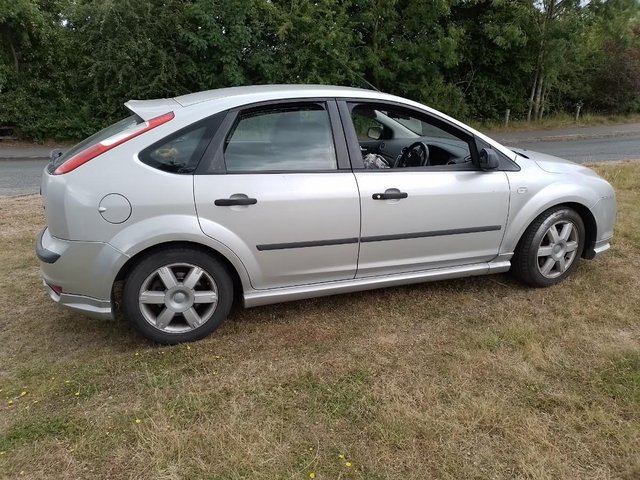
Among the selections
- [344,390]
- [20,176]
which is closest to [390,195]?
[344,390]

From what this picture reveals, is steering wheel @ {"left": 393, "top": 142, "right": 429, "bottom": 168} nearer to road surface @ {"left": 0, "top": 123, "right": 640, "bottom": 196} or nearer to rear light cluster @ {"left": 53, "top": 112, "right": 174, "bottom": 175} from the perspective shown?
rear light cluster @ {"left": 53, "top": 112, "right": 174, "bottom": 175}

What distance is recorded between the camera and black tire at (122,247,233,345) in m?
3.14

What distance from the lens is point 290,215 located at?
330cm

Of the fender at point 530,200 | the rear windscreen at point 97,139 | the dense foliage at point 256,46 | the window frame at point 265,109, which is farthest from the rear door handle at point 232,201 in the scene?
the dense foliage at point 256,46

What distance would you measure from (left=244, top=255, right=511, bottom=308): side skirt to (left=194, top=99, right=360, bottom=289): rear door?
0.05 meters

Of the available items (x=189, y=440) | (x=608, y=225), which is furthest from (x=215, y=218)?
(x=608, y=225)

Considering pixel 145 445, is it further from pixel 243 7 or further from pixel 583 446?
pixel 243 7

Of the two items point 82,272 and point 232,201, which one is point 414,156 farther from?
point 82,272

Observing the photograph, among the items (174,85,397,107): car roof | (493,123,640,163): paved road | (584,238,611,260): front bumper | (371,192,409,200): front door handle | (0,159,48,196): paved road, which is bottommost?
(493,123,640,163): paved road

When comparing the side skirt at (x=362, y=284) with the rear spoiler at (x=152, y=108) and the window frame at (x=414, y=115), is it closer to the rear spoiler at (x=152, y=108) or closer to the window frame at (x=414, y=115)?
the window frame at (x=414, y=115)

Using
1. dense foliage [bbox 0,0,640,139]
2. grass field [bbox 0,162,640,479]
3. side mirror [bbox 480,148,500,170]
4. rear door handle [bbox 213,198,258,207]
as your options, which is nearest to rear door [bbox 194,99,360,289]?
rear door handle [bbox 213,198,258,207]

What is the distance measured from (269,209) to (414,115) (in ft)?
4.48

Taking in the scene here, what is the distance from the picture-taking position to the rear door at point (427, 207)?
3533 mm

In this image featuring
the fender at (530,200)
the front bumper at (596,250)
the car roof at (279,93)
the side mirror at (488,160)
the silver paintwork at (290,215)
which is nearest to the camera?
the silver paintwork at (290,215)
